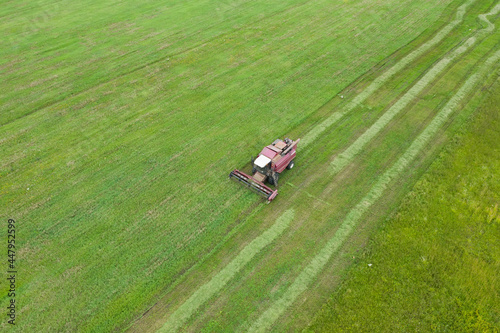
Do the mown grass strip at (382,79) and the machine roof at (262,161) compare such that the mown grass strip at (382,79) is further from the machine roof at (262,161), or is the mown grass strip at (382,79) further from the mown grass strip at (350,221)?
the mown grass strip at (350,221)

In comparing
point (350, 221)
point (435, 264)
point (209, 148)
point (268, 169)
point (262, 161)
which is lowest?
point (435, 264)

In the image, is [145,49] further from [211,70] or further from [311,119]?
[311,119]

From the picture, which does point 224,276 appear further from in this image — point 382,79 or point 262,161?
point 382,79

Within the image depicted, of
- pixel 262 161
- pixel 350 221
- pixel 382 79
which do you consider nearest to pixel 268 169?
pixel 262 161

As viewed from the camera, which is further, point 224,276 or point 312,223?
point 312,223

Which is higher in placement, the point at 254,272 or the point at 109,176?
the point at 109,176

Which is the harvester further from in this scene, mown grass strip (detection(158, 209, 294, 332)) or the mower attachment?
mown grass strip (detection(158, 209, 294, 332))

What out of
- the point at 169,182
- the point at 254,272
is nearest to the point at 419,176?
the point at 254,272
